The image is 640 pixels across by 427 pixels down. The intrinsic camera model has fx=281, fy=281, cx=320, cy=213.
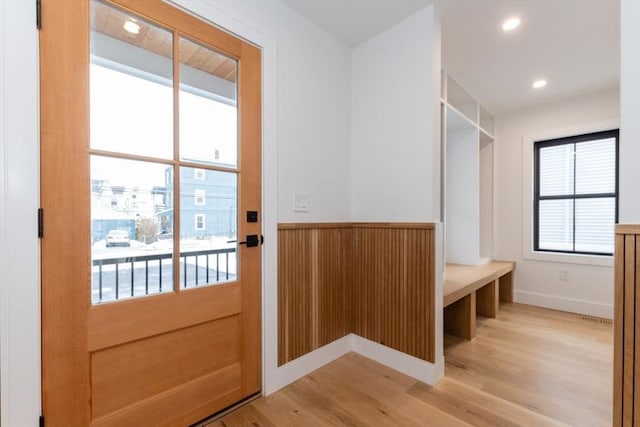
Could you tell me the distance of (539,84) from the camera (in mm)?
3006

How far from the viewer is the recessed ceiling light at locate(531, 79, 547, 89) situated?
2.94 metres

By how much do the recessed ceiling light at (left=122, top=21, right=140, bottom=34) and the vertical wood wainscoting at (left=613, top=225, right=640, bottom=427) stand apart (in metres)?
2.30

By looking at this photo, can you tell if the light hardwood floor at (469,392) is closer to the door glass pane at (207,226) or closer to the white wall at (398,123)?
the door glass pane at (207,226)

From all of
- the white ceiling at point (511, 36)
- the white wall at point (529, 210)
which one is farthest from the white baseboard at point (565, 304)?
the white ceiling at point (511, 36)

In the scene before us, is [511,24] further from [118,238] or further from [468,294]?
[118,238]

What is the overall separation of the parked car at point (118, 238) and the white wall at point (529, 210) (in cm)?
417

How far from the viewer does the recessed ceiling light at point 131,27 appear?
129 cm

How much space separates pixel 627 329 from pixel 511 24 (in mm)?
2104

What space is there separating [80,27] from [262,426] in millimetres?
2026

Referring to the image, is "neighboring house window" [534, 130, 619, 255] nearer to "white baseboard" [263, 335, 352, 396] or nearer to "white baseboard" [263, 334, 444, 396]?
"white baseboard" [263, 334, 444, 396]

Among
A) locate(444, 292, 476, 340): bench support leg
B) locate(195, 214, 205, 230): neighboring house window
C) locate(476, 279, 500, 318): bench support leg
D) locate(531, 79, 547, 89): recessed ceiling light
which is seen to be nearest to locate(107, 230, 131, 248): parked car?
locate(195, 214, 205, 230): neighboring house window

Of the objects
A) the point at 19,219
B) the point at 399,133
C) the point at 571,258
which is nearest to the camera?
the point at 19,219

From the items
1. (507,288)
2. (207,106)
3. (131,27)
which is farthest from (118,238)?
(507,288)

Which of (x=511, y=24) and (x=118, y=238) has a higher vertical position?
(x=511, y=24)
